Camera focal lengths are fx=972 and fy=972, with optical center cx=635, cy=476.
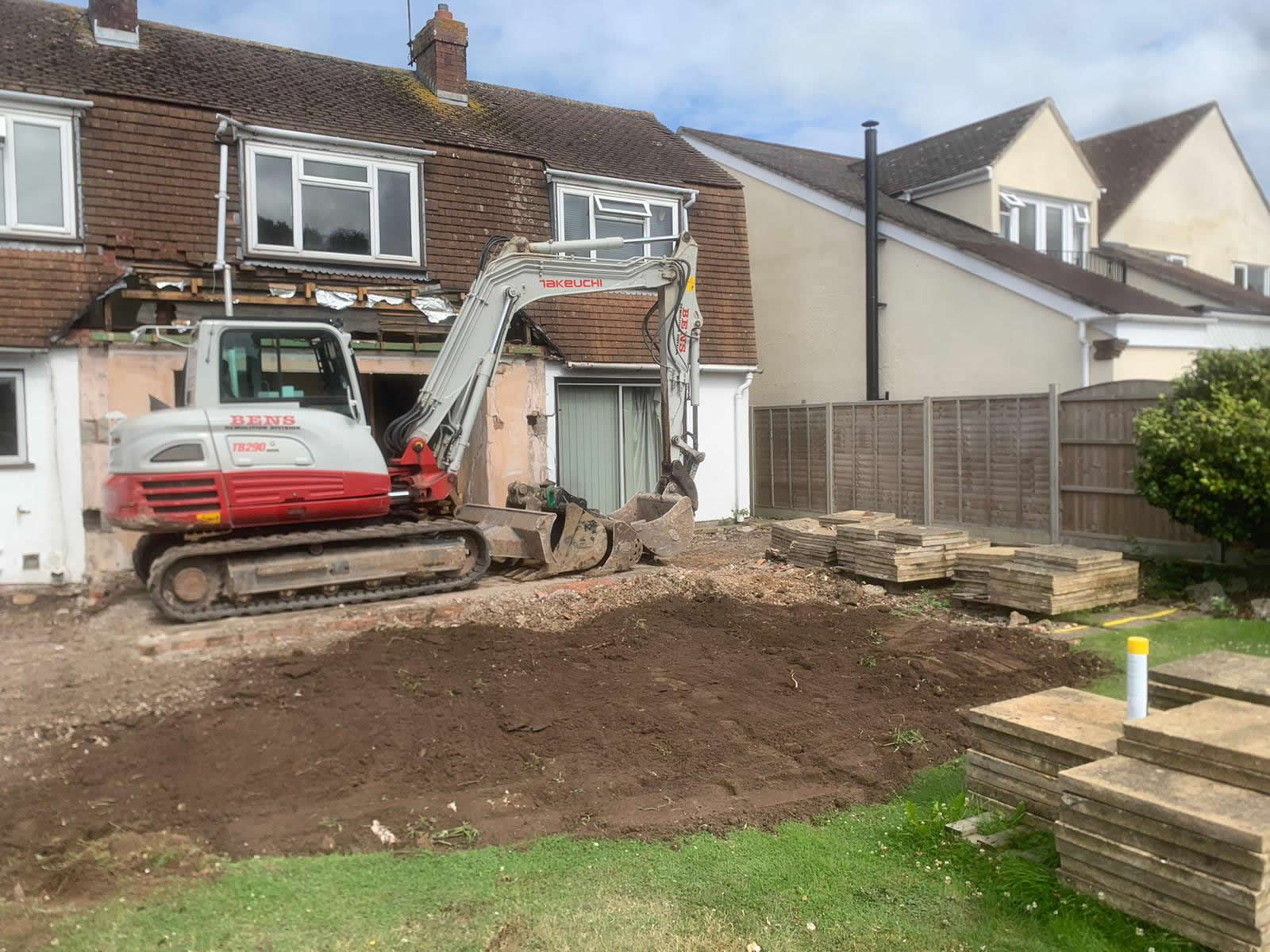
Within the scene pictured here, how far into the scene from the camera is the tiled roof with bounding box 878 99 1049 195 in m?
20.8

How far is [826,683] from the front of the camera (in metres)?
7.49

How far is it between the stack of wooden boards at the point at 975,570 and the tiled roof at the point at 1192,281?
39.4 feet

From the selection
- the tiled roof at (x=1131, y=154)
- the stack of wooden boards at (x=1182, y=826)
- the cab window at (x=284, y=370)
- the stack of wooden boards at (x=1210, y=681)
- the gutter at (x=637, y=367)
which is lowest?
the stack of wooden boards at (x=1182, y=826)

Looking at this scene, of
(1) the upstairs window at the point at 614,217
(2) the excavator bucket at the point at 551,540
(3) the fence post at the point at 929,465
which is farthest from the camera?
(1) the upstairs window at the point at 614,217

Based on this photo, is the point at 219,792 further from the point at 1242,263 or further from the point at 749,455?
the point at 1242,263

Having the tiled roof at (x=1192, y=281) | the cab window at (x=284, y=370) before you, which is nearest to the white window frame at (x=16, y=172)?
the cab window at (x=284, y=370)

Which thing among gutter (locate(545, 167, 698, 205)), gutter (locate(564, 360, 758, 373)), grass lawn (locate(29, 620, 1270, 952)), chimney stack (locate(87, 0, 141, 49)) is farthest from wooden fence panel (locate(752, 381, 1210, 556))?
chimney stack (locate(87, 0, 141, 49))

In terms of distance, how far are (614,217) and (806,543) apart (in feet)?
22.4

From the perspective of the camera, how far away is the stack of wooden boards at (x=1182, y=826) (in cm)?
356

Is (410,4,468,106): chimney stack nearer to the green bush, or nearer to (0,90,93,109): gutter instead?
(0,90,93,109): gutter

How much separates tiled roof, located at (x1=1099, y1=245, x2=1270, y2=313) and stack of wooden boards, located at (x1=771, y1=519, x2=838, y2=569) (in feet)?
38.4

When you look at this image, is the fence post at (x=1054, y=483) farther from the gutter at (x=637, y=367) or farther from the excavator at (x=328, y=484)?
the gutter at (x=637, y=367)

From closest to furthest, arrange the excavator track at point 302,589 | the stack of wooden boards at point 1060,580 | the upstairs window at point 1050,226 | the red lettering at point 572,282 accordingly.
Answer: the excavator track at point 302,589, the stack of wooden boards at point 1060,580, the red lettering at point 572,282, the upstairs window at point 1050,226

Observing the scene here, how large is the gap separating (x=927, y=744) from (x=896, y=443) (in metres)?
9.73
